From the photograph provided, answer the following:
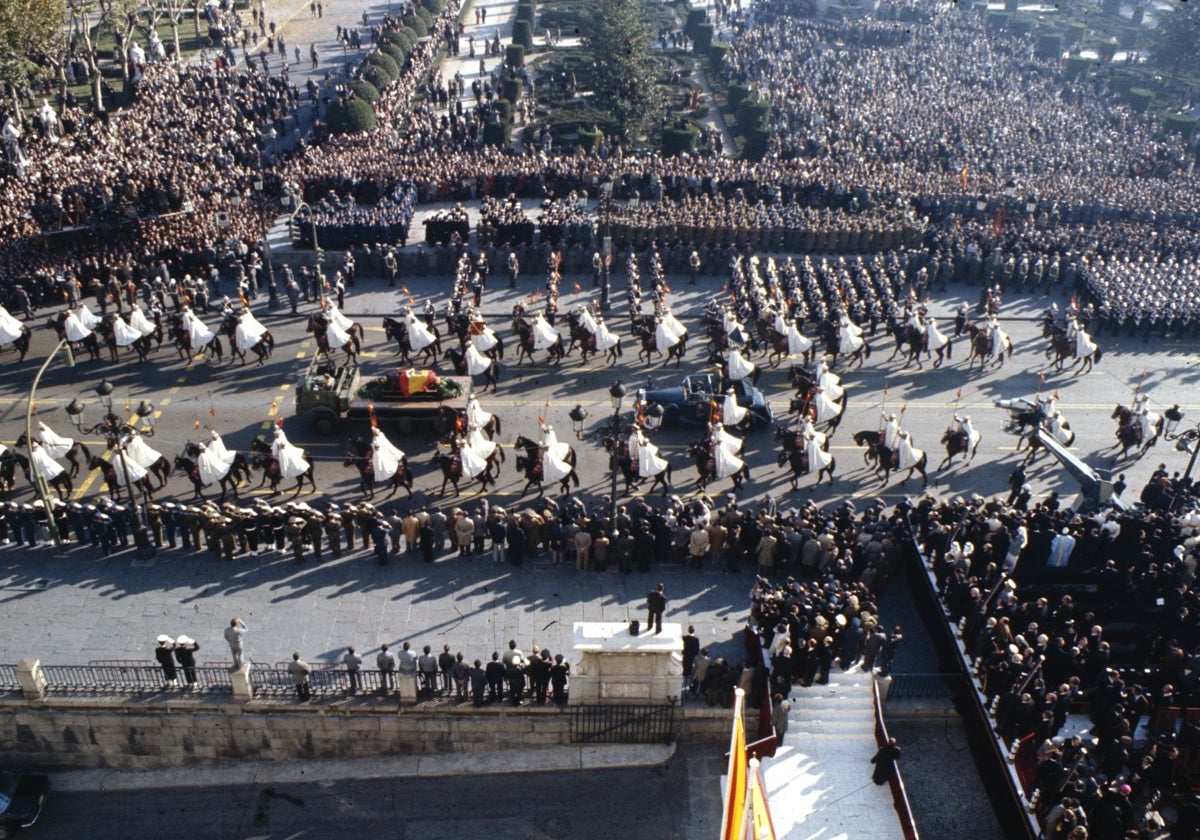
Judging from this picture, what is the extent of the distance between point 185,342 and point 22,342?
497 centimetres

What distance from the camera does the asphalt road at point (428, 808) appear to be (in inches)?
697

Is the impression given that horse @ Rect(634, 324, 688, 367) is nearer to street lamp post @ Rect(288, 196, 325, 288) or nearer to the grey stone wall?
street lamp post @ Rect(288, 196, 325, 288)

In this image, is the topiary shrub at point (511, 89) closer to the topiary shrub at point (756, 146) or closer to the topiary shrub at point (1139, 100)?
the topiary shrub at point (756, 146)

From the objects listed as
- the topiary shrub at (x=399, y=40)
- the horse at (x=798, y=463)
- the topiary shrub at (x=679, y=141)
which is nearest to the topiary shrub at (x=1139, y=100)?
the topiary shrub at (x=679, y=141)

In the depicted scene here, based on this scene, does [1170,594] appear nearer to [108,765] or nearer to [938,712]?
[938,712]

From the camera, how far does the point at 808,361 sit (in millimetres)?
32062

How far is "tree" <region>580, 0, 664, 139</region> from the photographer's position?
53.2 m

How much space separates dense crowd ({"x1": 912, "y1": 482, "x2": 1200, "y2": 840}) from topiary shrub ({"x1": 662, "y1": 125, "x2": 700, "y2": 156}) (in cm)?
3074

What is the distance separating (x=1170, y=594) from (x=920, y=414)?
9916mm

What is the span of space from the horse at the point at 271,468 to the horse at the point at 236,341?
244 inches

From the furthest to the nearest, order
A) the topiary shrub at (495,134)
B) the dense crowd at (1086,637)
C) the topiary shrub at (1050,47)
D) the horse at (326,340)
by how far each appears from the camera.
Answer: the topiary shrub at (1050,47) → the topiary shrub at (495,134) → the horse at (326,340) → the dense crowd at (1086,637)

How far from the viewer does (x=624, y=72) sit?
54000 mm

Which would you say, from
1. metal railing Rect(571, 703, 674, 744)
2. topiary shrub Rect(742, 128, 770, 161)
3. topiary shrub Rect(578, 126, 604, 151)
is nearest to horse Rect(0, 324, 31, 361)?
metal railing Rect(571, 703, 674, 744)

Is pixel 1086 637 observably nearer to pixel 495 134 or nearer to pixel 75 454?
pixel 75 454
